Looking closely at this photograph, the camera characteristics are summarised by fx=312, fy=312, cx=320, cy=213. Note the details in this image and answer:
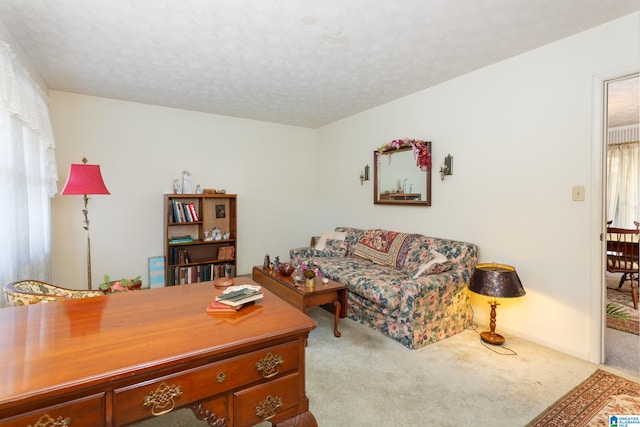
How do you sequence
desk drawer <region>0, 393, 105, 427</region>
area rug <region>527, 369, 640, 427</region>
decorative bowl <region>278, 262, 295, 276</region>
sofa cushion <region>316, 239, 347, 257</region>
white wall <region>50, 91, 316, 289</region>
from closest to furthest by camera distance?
1. desk drawer <region>0, 393, 105, 427</region>
2. area rug <region>527, 369, 640, 427</region>
3. decorative bowl <region>278, 262, 295, 276</region>
4. white wall <region>50, 91, 316, 289</region>
5. sofa cushion <region>316, 239, 347, 257</region>

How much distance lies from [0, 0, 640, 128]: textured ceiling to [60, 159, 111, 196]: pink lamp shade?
1.02 m

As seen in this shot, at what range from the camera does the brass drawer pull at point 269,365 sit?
1.12 meters

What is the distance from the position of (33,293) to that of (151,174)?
298 cm

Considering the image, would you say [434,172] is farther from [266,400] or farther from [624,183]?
[624,183]

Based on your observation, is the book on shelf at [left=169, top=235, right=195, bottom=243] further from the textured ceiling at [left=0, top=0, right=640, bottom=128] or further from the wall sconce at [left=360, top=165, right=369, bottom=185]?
the wall sconce at [left=360, top=165, right=369, bottom=185]

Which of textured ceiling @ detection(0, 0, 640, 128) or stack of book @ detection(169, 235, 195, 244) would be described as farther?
stack of book @ detection(169, 235, 195, 244)

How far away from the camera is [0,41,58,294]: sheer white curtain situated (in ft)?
6.76

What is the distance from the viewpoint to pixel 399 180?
157 inches

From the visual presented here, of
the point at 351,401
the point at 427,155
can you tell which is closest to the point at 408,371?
the point at 351,401

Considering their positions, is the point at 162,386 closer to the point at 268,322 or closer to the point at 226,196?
the point at 268,322

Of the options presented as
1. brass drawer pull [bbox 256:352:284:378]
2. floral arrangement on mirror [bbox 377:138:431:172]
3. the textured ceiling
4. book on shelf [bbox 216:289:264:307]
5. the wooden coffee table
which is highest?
the textured ceiling

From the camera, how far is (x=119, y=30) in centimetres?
239

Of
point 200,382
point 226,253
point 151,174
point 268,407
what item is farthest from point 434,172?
→ point 151,174

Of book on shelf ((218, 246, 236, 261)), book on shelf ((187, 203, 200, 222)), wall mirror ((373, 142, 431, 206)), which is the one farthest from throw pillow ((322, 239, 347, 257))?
book on shelf ((187, 203, 200, 222))
